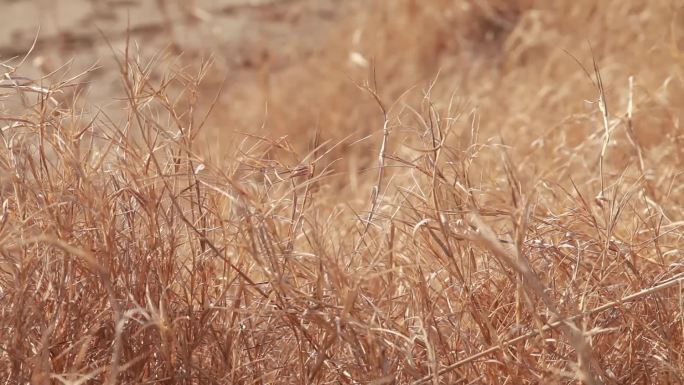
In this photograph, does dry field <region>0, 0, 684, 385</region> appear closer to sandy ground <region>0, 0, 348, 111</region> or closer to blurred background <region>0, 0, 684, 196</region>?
blurred background <region>0, 0, 684, 196</region>

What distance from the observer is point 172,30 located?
397cm

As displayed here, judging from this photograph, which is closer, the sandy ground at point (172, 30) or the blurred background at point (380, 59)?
the blurred background at point (380, 59)

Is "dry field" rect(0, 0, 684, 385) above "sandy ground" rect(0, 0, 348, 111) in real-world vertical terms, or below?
below

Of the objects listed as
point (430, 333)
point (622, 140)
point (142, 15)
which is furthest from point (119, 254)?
point (142, 15)

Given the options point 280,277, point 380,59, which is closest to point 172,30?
point 380,59

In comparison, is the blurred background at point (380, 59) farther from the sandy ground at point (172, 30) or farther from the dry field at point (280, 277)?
the dry field at point (280, 277)

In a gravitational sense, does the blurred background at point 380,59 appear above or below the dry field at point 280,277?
above

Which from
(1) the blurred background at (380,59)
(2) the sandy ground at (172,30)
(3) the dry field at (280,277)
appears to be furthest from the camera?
(2) the sandy ground at (172,30)

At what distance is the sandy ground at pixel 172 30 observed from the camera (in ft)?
13.1

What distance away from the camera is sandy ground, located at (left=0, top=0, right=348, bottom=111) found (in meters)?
4.00

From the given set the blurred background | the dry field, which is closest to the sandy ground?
the blurred background

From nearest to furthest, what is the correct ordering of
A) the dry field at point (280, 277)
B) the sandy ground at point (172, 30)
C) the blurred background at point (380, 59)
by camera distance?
the dry field at point (280, 277) → the blurred background at point (380, 59) → the sandy ground at point (172, 30)

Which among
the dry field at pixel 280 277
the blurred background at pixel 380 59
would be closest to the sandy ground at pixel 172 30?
the blurred background at pixel 380 59

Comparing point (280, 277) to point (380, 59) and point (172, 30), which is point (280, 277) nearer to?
point (380, 59)
